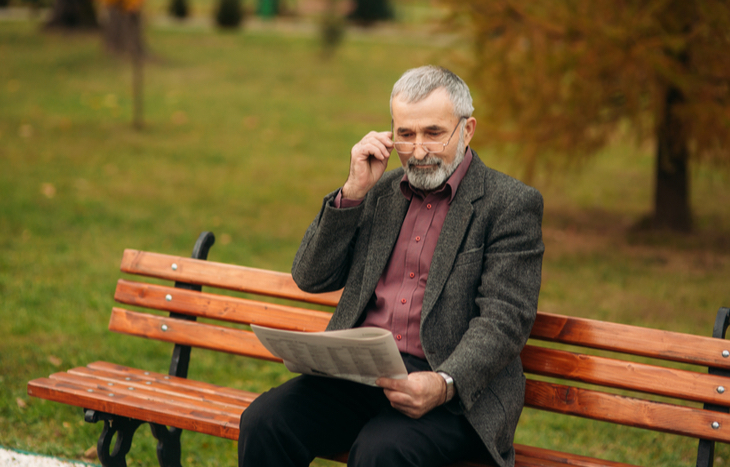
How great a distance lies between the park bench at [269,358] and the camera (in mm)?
2807

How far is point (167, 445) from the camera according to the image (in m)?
3.45

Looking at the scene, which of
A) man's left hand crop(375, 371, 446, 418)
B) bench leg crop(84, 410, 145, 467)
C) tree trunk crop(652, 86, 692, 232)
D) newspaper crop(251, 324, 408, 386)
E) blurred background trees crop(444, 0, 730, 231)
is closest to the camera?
newspaper crop(251, 324, 408, 386)

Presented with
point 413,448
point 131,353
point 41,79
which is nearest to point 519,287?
point 413,448

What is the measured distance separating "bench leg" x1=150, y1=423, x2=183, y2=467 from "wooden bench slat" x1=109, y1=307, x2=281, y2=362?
396 mm

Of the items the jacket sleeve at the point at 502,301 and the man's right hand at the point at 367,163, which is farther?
the man's right hand at the point at 367,163

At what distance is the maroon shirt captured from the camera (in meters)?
2.84

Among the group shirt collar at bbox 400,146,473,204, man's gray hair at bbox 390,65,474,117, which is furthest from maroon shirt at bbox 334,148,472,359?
man's gray hair at bbox 390,65,474,117

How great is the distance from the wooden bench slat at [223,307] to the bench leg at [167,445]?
0.53 metres

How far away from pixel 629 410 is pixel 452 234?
936mm

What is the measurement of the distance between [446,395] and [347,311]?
599mm

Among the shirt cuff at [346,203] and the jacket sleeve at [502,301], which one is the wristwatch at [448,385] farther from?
the shirt cuff at [346,203]

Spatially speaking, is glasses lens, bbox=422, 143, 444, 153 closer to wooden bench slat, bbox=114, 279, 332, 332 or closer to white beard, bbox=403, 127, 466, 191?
white beard, bbox=403, 127, 466, 191

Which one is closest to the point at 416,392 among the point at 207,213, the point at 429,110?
the point at 429,110

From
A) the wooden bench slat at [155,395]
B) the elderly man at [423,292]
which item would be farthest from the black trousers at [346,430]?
the wooden bench slat at [155,395]
